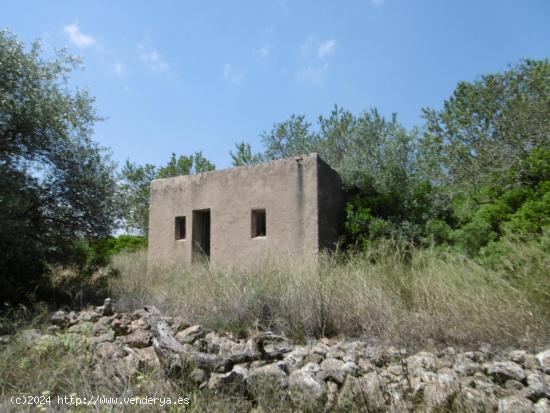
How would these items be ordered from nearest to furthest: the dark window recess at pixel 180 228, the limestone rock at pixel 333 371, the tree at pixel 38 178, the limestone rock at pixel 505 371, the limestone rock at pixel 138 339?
the limestone rock at pixel 505 371, the limestone rock at pixel 333 371, the limestone rock at pixel 138 339, the tree at pixel 38 178, the dark window recess at pixel 180 228

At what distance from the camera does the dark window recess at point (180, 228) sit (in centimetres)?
935

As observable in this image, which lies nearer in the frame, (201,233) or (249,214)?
(249,214)

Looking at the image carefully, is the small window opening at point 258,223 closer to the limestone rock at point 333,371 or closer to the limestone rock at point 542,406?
the limestone rock at point 333,371

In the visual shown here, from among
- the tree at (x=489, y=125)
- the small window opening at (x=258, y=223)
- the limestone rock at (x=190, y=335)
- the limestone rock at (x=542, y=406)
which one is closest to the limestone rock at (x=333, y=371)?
the limestone rock at (x=542, y=406)

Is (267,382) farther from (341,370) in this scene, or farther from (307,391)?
(341,370)

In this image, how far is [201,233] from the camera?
9297 millimetres

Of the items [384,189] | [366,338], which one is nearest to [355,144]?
[384,189]

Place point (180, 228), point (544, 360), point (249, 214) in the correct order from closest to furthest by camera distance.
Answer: point (544, 360), point (249, 214), point (180, 228)

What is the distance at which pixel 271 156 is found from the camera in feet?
50.4

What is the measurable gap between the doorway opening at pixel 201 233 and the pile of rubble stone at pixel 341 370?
16.4 ft

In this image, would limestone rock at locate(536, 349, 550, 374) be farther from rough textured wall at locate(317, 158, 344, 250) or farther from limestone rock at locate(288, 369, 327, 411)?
rough textured wall at locate(317, 158, 344, 250)

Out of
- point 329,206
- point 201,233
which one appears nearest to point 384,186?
point 329,206

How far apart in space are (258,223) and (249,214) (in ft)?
1.68

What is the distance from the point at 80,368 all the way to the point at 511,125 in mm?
14203
